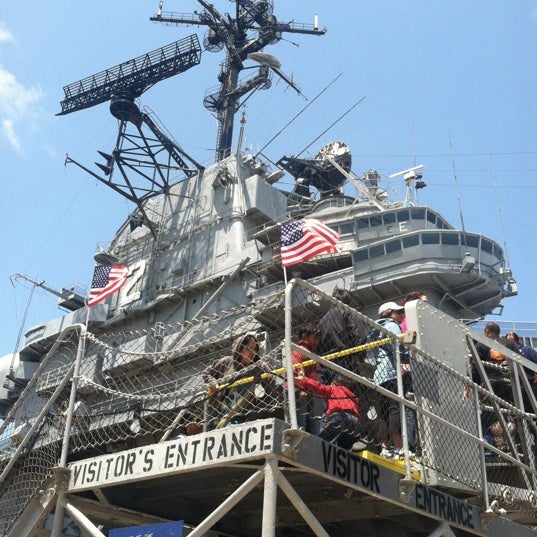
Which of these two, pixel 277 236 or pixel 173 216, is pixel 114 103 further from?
pixel 277 236

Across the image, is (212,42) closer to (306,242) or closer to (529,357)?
(306,242)

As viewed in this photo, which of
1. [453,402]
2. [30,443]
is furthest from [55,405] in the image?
[453,402]

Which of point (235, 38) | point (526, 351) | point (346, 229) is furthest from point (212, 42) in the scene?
point (526, 351)

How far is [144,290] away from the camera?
23281 mm

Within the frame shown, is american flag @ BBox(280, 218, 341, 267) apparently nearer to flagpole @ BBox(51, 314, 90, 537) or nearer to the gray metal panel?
the gray metal panel

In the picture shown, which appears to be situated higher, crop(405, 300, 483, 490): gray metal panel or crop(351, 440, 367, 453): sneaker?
crop(405, 300, 483, 490): gray metal panel

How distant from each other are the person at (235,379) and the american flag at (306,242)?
885 centimetres

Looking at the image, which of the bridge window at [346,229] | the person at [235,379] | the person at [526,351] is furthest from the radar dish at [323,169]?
the person at [235,379]

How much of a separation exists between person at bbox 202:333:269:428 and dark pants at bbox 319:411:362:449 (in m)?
0.66

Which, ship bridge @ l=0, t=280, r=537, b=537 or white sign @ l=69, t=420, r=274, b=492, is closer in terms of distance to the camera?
white sign @ l=69, t=420, r=274, b=492

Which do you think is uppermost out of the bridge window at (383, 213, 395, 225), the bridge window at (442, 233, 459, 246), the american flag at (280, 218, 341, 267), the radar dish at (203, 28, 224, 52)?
the radar dish at (203, 28, 224, 52)

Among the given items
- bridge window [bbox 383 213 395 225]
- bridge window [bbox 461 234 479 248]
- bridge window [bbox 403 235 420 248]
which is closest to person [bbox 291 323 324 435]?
bridge window [bbox 403 235 420 248]

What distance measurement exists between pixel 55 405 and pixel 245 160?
56.7 feet

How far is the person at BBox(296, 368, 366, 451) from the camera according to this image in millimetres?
5652
